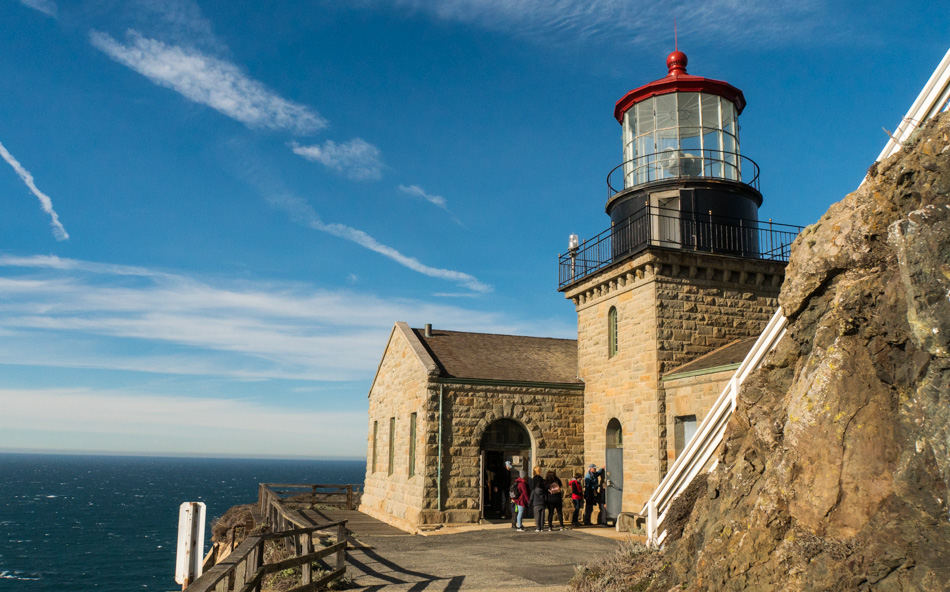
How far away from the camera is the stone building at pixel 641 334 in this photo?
15586mm

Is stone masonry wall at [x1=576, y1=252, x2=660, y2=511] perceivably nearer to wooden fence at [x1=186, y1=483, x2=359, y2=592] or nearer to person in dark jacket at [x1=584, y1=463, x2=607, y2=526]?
person in dark jacket at [x1=584, y1=463, x2=607, y2=526]

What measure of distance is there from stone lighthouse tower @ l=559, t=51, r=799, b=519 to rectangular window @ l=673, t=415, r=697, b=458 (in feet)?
0.07

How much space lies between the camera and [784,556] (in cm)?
589

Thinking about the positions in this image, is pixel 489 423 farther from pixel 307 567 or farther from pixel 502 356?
pixel 307 567

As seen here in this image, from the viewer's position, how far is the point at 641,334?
16.1 metres

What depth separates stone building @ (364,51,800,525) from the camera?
15.6 metres

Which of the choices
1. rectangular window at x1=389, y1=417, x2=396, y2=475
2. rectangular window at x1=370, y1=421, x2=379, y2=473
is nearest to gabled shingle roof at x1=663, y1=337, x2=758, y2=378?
rectangular window at x1=389, y1=417, x2=396, y2=475

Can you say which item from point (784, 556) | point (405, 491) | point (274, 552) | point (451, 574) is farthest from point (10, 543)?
point (784, 556)

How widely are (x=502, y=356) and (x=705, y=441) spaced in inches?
432

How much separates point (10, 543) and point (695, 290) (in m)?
50.9

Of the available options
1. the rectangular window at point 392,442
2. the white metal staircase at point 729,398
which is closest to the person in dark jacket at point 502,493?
the rectangular window at point 392,442

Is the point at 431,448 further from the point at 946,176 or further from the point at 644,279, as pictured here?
the point at 946,176

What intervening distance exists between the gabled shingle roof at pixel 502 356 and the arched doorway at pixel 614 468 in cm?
183

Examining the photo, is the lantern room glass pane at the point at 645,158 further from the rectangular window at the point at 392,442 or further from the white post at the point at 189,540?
the white post at the point at 189,540
